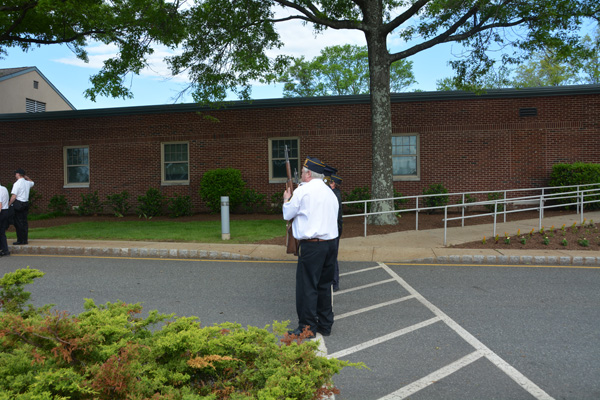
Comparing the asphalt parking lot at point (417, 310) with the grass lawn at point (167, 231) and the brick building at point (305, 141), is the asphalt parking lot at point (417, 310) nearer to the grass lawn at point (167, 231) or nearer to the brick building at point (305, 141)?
the grass lawn at point (167, 231)

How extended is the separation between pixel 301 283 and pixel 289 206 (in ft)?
2.85

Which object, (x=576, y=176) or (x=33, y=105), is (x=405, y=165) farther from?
(x=33, y=105)

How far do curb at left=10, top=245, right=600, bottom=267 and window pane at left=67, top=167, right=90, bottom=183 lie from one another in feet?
30.9

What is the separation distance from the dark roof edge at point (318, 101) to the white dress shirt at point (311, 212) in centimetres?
1243

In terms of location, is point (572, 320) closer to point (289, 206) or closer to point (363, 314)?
point (363, 314)

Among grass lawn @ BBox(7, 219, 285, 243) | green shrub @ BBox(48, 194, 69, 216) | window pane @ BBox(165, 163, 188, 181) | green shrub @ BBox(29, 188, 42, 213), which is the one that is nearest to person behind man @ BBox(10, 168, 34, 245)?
grass lawn @ BBox(7, 219, 285, 243)

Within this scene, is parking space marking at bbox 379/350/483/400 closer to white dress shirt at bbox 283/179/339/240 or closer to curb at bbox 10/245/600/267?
white dress shirt at bbox 283/179/339/240

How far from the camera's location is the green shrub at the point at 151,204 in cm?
1934

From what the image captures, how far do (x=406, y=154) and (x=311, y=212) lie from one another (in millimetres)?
13565

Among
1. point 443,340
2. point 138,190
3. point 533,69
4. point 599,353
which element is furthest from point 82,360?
point 533,69

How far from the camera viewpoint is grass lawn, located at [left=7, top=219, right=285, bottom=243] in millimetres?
12898

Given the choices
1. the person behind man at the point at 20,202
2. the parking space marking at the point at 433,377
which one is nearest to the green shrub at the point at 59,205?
the person behind man at the point at 20,202

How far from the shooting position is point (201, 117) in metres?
19.4

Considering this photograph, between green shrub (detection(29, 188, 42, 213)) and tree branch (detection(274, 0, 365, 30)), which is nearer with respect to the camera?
tree branch (detection(274, 0, 365, 30))
